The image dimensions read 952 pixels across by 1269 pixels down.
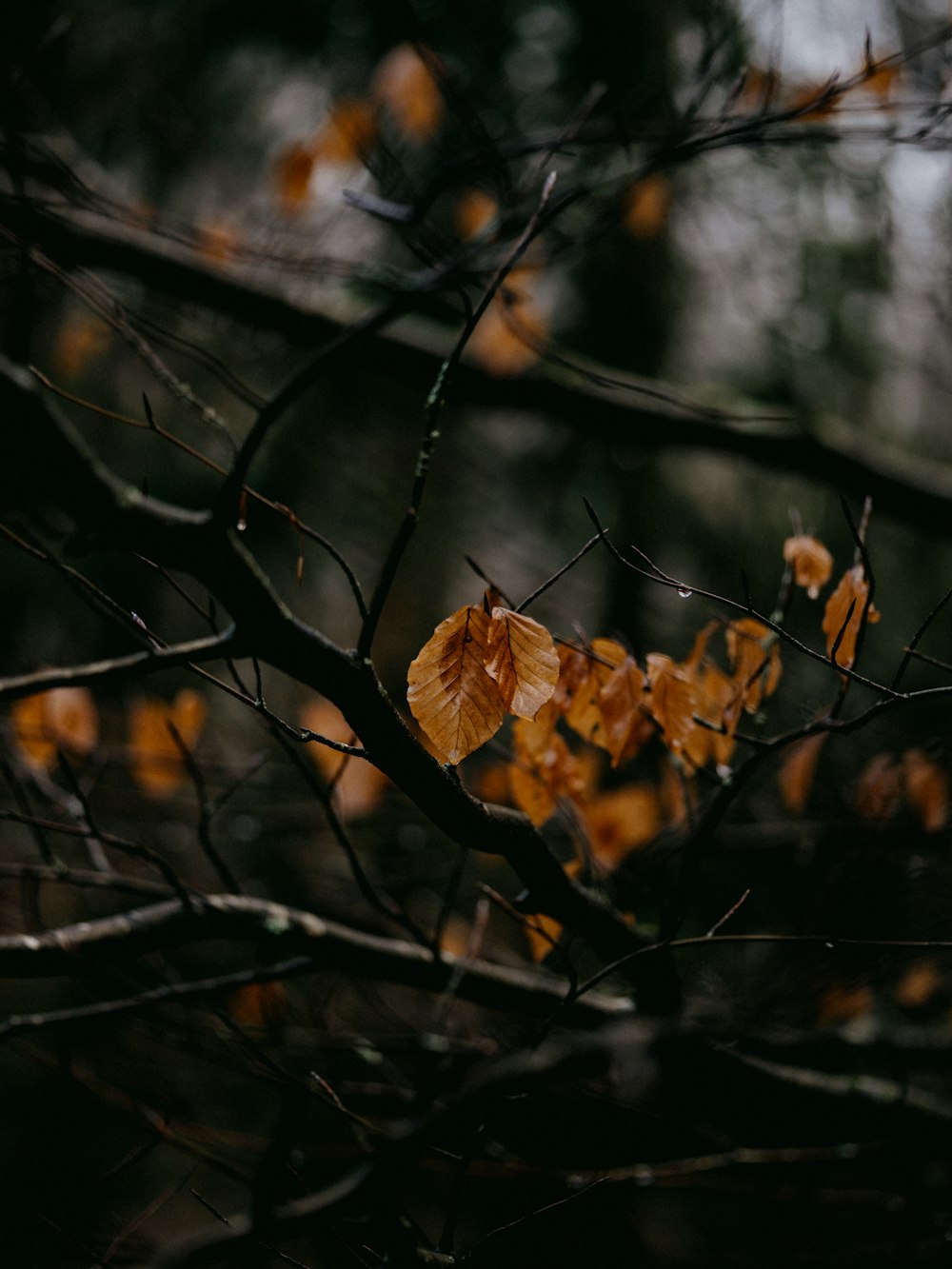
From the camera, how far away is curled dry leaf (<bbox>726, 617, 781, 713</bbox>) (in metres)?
1.21

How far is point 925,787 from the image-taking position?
212 centimetres

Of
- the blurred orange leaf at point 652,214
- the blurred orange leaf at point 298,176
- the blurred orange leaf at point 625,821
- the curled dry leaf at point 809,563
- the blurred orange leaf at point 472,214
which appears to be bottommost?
the curled dry leaf at point 809,563

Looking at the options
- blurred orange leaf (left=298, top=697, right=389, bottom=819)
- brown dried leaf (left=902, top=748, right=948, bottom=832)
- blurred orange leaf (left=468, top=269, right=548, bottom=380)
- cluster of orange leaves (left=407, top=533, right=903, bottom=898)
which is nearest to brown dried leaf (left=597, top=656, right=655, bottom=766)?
cluster of orange leaves (left=407, top=533, right=903, bottom=898)

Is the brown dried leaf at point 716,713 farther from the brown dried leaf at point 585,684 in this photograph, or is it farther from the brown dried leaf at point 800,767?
the brown dried leaf at point 800,767

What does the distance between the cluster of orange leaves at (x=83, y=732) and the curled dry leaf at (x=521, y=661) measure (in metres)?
1.02

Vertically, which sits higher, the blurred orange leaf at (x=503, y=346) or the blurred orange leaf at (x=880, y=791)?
the blurred orange leaf at (x=503, y=346)

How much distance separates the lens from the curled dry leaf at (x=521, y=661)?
3.14 ft

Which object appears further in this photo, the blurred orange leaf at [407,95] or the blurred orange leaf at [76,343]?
the blurred orange leaf at [76,343]

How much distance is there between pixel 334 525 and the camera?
18.6ft

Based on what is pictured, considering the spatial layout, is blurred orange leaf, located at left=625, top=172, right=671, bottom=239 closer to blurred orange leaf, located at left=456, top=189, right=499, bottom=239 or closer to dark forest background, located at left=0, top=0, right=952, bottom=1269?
dark forest background, located at left=0, top=0, right=952, bottom=1269

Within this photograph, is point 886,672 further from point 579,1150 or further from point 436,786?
point 436,786

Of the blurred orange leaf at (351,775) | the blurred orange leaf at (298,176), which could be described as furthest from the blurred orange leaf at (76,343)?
the blurred orange leaf at (351,775)

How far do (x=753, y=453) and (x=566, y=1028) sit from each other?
2334mm

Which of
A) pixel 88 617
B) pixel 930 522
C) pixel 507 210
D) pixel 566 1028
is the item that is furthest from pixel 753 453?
pixel 88 617
